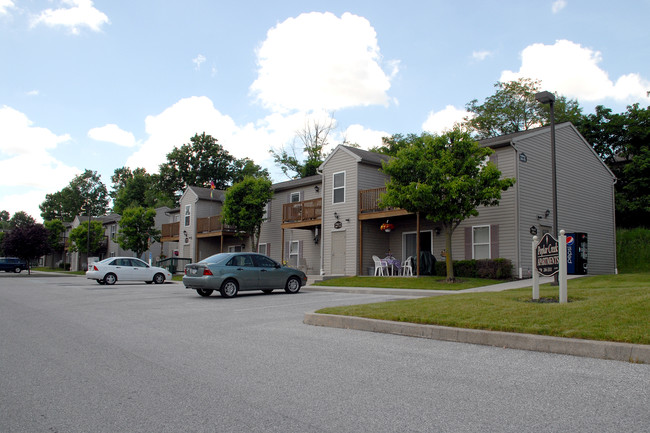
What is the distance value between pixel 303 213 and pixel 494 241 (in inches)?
432

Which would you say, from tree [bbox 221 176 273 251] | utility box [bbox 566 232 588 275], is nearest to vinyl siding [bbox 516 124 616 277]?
utility box [bbox 566 232 588 275]

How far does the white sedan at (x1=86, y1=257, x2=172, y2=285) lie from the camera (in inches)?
1052

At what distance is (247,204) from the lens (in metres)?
31.0

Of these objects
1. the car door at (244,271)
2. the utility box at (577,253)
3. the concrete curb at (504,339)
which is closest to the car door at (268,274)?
the car door at (244,271)

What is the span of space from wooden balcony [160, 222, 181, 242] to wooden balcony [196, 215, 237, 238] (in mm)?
4088

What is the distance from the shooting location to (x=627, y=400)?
185 inches

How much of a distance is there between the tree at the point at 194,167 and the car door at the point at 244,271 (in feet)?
164

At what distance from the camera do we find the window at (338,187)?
87.3 feet

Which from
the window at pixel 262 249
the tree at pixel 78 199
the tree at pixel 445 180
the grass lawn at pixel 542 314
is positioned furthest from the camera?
the tree at pixel 78 199

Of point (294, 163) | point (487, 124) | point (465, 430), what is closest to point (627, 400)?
point (465, 430)

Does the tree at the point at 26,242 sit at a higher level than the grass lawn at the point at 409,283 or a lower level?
higher

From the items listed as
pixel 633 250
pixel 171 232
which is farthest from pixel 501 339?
pixel 171 232

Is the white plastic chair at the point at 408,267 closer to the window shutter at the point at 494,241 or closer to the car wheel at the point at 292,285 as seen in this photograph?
the window shutter at the point at 494,241

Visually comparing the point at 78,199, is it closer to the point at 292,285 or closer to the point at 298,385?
the point at 292,285
